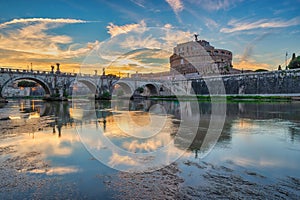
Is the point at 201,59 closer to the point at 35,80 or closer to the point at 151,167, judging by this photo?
the point at 35,80

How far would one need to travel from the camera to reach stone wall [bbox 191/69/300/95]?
1564 inches

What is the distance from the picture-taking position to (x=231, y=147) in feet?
21.9

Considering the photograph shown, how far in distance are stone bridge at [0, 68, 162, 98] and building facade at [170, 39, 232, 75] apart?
1376 centimetres

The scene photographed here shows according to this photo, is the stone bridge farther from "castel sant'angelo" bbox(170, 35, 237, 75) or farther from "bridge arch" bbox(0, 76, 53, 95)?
"castel sant'angelo" bbox(170, 35, 237, 75)

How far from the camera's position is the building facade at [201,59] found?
215ft

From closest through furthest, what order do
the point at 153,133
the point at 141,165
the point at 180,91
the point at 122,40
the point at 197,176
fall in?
the point at 197,176 → the point at 141,165 → the point at 153,133 → the point at 122,40 → the point at 180,91

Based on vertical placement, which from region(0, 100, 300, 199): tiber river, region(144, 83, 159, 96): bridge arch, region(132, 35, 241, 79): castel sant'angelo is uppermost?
region(132, 35, 241, 79): castel sant'angelo

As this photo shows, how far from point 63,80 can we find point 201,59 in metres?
40.5

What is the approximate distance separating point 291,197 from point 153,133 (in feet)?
19.9

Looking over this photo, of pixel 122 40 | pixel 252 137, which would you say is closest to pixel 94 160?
pixel 252 137

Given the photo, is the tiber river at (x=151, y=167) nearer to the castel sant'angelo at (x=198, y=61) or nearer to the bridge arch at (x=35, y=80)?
the bridge arch at (x=35, y=80)

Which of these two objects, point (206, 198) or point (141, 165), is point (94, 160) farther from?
point (206, 198)

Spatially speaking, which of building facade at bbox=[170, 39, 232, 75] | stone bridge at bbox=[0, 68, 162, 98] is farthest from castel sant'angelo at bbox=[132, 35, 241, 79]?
stone bridge at bbox=[0, 68, 162, 98]

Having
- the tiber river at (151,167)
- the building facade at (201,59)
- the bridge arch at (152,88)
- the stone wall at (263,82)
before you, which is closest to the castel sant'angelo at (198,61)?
the building facade at (201,59)
